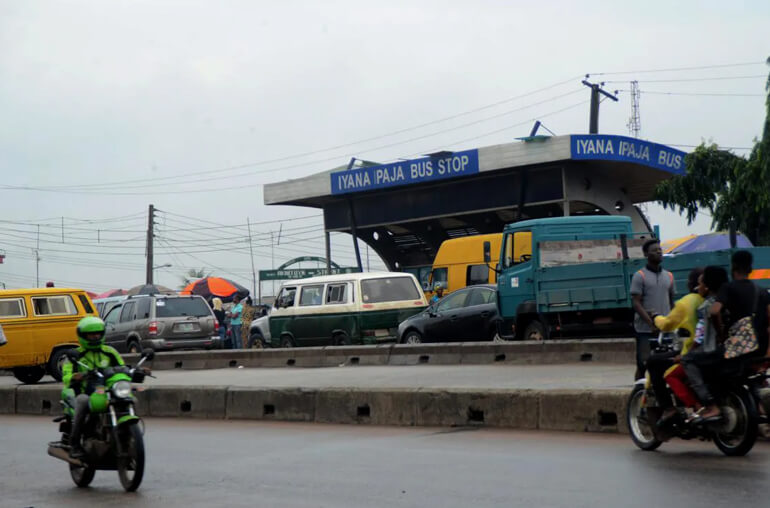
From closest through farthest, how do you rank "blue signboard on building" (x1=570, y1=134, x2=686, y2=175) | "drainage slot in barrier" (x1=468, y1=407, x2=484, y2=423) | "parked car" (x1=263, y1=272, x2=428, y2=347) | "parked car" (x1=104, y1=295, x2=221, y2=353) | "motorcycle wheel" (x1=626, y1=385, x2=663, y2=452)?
"motorcycle wheel" (x1=626, y1=385, x2=663, y2=452), "drainage slot in barrier" (x1=468, y1=407, x2=484, y2=423), "parked car" (x1=263, y1=272, x2=428, y2=347), "parked car" (x1=104, y1=295, x2=221, y2=353), "blue signboard on building" (x1=570, y1=134, x2=686, y2=175)

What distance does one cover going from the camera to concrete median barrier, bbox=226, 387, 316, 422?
45.5 ft

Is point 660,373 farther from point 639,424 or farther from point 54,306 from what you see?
point 54,306

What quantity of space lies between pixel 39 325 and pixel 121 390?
13743mm

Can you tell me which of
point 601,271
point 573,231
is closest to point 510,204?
point 573,231

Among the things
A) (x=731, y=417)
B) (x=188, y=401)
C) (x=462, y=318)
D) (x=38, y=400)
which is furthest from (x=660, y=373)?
(x=462, y=318)

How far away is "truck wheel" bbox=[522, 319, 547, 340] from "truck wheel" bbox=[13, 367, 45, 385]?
983 centimetres

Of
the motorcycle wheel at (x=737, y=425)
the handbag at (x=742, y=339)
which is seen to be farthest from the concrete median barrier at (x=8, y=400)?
the handbag at (x=742, y=339)

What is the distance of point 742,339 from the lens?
8273 mm

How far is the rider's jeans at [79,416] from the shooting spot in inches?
340

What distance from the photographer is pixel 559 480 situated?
7.75m

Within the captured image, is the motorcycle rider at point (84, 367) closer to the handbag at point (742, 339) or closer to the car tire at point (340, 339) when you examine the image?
the handbag at point (742, 339)

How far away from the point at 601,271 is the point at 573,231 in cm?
288

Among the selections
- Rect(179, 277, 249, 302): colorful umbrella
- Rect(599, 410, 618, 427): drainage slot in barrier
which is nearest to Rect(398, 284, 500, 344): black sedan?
Rect(599, 410, 618, 427): drainage slot in barrier

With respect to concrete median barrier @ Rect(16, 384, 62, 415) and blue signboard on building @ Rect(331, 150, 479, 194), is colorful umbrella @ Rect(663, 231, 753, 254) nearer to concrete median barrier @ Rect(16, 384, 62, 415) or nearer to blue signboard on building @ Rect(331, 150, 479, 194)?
blue signboard on building @ Rect(331, 150, 479, 194)
